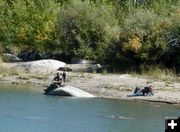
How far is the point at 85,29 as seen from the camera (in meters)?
59.7

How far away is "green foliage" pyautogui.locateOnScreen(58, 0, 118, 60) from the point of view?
57.5 metres

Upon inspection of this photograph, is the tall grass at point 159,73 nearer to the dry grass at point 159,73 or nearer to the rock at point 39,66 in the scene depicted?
the dry grass at point 159,73

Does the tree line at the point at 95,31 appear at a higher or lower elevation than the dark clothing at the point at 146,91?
higher

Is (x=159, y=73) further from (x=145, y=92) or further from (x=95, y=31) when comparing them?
(x=95, y=31)

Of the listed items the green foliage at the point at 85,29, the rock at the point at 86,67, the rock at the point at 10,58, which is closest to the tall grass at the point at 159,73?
the rock at the point at 86,67

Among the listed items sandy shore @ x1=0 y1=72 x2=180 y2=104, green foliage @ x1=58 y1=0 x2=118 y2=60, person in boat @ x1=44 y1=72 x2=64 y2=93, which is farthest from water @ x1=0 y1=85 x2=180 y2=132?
green foliage @ x1=58 y1=0 x2=118 y2=60

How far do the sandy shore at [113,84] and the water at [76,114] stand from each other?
8.90 feet

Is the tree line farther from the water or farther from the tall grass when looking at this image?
the water

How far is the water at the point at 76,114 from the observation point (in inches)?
923

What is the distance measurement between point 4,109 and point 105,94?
10.9 meters

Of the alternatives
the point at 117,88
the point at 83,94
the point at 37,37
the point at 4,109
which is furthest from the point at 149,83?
the point at 37,37

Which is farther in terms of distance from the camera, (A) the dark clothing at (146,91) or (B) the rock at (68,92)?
(B) the rock at (68,92)

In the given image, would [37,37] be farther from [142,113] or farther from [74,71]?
[142,113]

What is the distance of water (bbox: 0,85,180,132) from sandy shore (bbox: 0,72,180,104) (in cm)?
271
